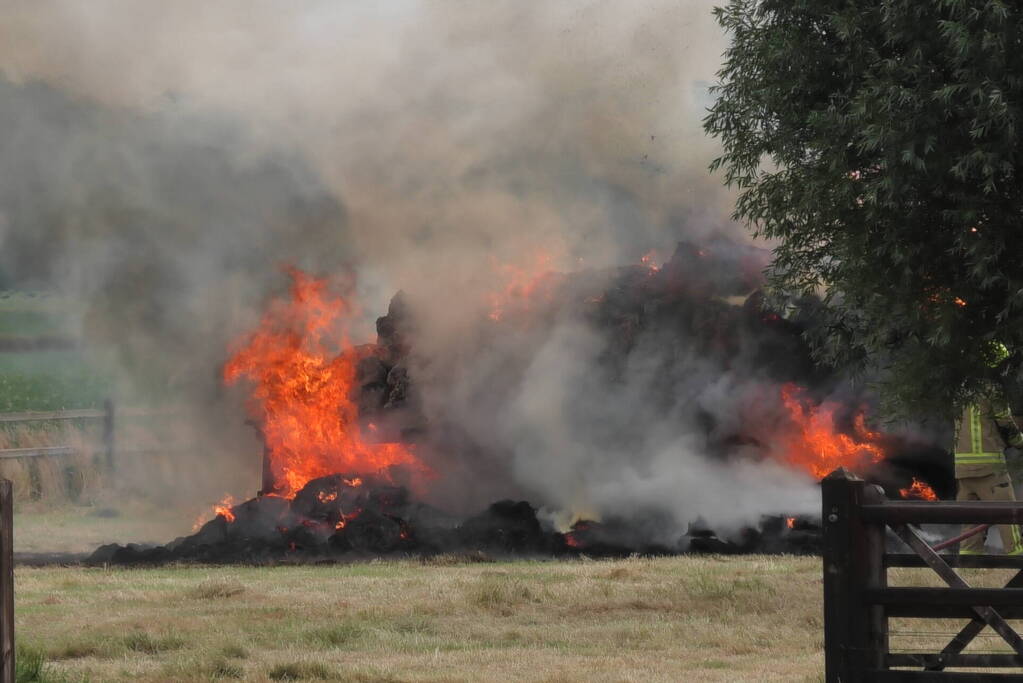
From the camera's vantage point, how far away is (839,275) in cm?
1392

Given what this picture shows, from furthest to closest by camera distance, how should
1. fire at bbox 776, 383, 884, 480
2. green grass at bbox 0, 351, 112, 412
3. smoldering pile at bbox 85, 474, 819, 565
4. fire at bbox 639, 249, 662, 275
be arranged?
green grass at bbox 0, 351, 112, 412 → fire at bbox 639, 249, 662, 275 → fire at bbox 776, 383, 884, 480 → smoldering pile at bbox 85, 474, 819, 565

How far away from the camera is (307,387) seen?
23578mm

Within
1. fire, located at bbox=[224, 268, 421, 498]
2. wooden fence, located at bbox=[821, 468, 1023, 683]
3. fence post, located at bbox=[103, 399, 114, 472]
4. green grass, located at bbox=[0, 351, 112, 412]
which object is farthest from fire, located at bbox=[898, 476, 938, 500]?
green grass, located at bbox=[0, 351, 112, 412]

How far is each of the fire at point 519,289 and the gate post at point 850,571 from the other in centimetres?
1788

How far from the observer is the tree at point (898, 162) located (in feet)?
38.4

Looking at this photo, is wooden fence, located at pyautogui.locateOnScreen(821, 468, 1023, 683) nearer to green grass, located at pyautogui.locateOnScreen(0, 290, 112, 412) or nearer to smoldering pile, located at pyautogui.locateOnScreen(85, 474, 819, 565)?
smoldering pile, located at pyautogui.locateOnScreen(85, 474, 819, 565)

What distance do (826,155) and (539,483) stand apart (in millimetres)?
10208

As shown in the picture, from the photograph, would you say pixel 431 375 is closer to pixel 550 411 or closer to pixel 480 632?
pixel 550 411

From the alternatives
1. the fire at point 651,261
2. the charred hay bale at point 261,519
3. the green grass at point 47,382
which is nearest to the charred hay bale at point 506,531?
the charred hay bale at point 261,519

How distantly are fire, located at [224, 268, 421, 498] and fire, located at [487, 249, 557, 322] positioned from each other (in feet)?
9.22

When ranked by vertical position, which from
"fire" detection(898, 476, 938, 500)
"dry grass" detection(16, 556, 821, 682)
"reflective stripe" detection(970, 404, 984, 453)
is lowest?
"dry grass" detection(16, 556, 821, 682)

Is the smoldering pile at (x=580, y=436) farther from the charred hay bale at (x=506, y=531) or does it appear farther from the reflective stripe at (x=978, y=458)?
the reflective stripe at (x=978, y=458)

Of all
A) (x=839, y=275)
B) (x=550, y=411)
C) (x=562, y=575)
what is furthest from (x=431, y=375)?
(x=839, y=275)

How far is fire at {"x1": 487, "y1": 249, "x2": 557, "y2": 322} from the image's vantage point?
917 inches
